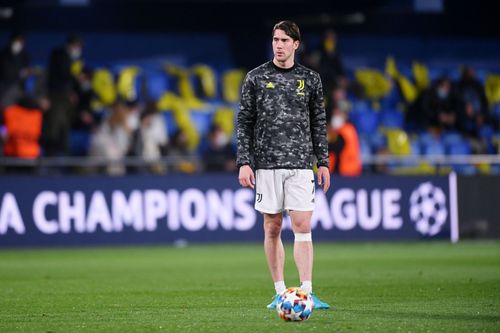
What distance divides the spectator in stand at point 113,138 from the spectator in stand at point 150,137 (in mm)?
180

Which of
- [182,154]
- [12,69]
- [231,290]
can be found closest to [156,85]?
[182,154]

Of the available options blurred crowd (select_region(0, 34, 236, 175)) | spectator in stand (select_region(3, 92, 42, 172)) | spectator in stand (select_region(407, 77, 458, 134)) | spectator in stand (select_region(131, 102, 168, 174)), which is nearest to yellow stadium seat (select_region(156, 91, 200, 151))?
blurred crowd (select_region(0, 34, 236, 175))

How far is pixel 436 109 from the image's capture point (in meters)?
27.2

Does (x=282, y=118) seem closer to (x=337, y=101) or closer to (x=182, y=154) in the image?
(x=182, y=154)

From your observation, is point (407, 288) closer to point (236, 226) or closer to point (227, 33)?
point (236, 226)

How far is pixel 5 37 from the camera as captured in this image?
26.8 metres

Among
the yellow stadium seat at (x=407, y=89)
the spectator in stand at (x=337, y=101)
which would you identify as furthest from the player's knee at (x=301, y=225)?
the yellow stadium seat at (x=407, y=89)

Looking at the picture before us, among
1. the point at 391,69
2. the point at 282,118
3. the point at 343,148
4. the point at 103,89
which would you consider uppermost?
the point at 391,69

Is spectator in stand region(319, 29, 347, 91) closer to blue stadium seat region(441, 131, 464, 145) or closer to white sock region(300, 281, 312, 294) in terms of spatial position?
blue stadium seat region(441, 131, 464, 145)

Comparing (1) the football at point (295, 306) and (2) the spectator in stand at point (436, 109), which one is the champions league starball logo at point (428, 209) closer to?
(2) the spectator in stand at point (436, 109)

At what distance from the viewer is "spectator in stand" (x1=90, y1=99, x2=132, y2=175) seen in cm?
2292

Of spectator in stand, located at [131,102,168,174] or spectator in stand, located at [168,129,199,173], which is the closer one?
spectator in stand, located at [168,129,199,173]

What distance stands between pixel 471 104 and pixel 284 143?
19.0m

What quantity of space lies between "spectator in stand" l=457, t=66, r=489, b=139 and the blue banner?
16.8ft
